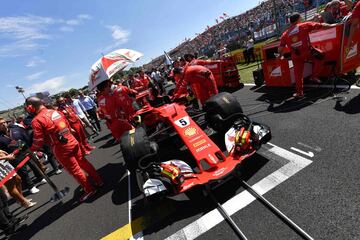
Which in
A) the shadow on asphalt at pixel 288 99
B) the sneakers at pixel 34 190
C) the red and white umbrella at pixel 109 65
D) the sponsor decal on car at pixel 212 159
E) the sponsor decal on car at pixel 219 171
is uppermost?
the red and white umbrella at pixel 109 65

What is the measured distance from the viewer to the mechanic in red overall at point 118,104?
541 cm

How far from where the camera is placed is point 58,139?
4.58 metres

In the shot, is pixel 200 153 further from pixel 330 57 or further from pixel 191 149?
pixel 330 57

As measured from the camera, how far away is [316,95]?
230 inches

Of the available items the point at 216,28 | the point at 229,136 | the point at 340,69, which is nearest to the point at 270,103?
the point at 340,69

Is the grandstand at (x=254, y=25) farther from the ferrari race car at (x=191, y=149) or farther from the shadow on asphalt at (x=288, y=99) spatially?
the ferrari race car at (x=191, y=149)

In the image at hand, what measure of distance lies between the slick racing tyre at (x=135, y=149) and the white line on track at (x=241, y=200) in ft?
4.30

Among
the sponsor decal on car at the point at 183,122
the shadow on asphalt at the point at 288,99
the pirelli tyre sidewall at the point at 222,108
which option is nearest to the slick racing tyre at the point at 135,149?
the sponsor decal on car at the point at 183,122

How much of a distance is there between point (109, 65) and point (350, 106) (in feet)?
15.3

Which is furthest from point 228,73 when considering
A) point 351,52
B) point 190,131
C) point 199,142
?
point 199,142

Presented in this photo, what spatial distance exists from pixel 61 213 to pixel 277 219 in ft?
13.1

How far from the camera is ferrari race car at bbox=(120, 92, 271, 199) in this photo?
131 inches

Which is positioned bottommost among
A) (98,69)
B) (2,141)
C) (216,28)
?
(216,28)

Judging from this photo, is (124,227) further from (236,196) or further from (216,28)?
(216,28)
